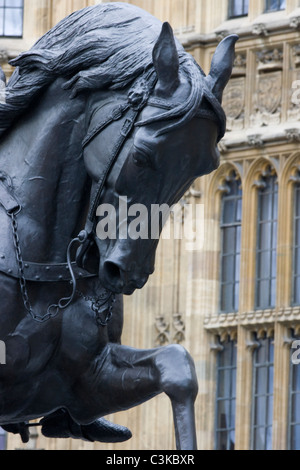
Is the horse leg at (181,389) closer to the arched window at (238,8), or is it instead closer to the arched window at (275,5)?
the arched window at (275,5)

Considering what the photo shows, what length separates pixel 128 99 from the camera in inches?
239

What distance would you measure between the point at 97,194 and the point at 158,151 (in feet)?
0.89

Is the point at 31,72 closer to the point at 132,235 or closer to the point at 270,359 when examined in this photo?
the point at 132,235

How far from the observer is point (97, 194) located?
611cm

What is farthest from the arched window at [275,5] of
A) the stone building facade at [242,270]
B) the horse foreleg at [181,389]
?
the horse foreleg at [181,389]

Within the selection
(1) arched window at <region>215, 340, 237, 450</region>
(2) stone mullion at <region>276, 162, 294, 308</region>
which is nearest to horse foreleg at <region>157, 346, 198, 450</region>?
(2) stone mullion at <region>276, 162, 294, 308</region>

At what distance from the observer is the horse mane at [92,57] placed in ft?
20.1

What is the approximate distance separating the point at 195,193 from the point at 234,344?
1.86 metres

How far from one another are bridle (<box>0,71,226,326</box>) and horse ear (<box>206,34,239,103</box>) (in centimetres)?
7

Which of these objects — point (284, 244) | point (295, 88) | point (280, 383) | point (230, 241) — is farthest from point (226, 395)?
point (295, 88)

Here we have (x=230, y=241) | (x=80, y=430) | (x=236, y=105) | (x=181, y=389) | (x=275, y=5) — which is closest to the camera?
(x=181, y=389)

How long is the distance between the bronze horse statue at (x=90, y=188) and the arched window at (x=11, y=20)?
65.4 ft

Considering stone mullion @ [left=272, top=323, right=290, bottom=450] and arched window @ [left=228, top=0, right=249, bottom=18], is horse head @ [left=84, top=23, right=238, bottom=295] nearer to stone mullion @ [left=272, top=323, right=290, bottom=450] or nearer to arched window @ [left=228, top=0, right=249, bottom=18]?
stone mullion @ [left=272, top=323, right=290, bottom=450]

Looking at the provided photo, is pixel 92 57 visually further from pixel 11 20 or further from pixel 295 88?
pixel 11 20
